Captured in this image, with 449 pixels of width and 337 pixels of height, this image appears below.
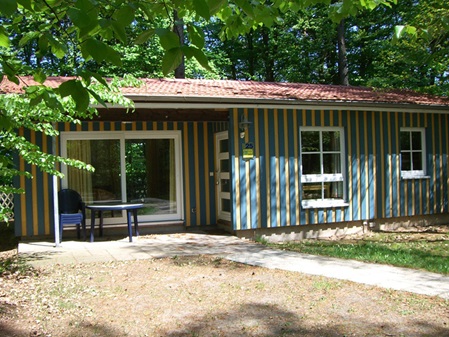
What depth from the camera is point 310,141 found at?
33.4 feet

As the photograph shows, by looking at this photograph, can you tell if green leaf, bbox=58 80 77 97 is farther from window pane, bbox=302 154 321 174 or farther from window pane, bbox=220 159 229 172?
window pane, bbox=302 154 321 174

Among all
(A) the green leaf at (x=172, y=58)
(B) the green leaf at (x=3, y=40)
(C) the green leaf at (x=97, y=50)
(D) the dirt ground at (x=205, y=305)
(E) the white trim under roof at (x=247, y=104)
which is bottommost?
(D) the dirt ground at (x=205, y=305)

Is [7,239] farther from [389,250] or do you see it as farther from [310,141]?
[389,250]

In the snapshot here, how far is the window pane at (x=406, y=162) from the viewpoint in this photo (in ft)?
37.0

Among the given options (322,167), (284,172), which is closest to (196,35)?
(284,172)

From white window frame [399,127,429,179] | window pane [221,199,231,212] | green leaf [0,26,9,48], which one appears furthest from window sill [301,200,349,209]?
green leaf [0,26,9,48]

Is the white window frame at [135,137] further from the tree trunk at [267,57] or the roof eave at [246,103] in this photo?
the tree trunk at [267,57]

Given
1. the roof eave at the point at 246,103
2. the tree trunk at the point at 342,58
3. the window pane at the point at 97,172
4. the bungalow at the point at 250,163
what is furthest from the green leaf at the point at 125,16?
the tree trunk at the point at 342,58

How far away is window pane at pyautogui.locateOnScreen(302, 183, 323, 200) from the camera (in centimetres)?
1003

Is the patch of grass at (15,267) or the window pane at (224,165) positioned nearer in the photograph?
the patch of grass at (15,267)

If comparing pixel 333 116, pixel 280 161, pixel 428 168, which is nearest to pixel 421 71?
pixel 428 168

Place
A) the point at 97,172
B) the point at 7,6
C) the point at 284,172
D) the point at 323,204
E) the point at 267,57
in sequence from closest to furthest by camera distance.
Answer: the point at 7,6
the point at 284,172
the point at 97,172
the point at 323,204
the point at 267,57

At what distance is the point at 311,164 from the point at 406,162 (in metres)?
2.85

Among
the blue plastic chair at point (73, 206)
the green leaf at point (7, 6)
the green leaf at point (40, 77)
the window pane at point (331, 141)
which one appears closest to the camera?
the green leaf at point (7, 6)
